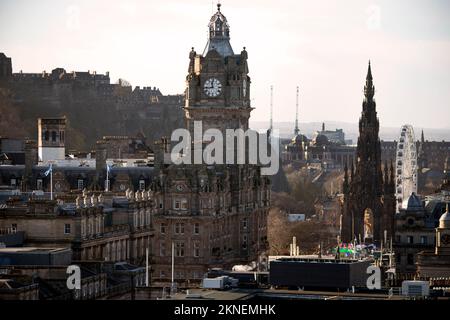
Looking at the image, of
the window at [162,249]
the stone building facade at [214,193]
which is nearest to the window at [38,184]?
the stone building facade at [214,193]

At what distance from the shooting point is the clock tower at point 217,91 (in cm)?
16462

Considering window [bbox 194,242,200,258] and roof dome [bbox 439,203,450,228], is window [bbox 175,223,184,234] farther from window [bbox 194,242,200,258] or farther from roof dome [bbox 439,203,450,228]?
roof dome [bbox 439,203,450,228]

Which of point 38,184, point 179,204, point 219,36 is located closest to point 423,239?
point 179,204

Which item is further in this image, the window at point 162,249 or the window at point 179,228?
the window at point 179,228

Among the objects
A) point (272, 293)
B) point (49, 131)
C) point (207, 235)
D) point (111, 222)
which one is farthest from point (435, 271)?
point (49, 131)

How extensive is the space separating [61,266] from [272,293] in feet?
37.3

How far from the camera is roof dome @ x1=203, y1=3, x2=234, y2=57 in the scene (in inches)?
6585

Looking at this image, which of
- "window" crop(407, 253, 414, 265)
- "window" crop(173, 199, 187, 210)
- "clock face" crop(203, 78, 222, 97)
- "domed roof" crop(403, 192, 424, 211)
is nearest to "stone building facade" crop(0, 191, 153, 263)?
"window" crop(173, 199, 187, 210)

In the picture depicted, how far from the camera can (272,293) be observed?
94000 millimetres

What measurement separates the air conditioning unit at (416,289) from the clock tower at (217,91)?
6810 cm

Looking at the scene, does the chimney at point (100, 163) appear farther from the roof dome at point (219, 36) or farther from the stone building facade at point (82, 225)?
the stone building facade at point (82, 225)

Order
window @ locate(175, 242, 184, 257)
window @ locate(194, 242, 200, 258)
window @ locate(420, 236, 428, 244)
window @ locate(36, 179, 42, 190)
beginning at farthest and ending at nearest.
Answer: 1. window @ locate(36, 179, 42, 190)
2. window @ locate(420, 236, 428, 244)
3. window @ locate(194, 242, 200, 258)
4. window @ locate(175, 242, 184, 257)
